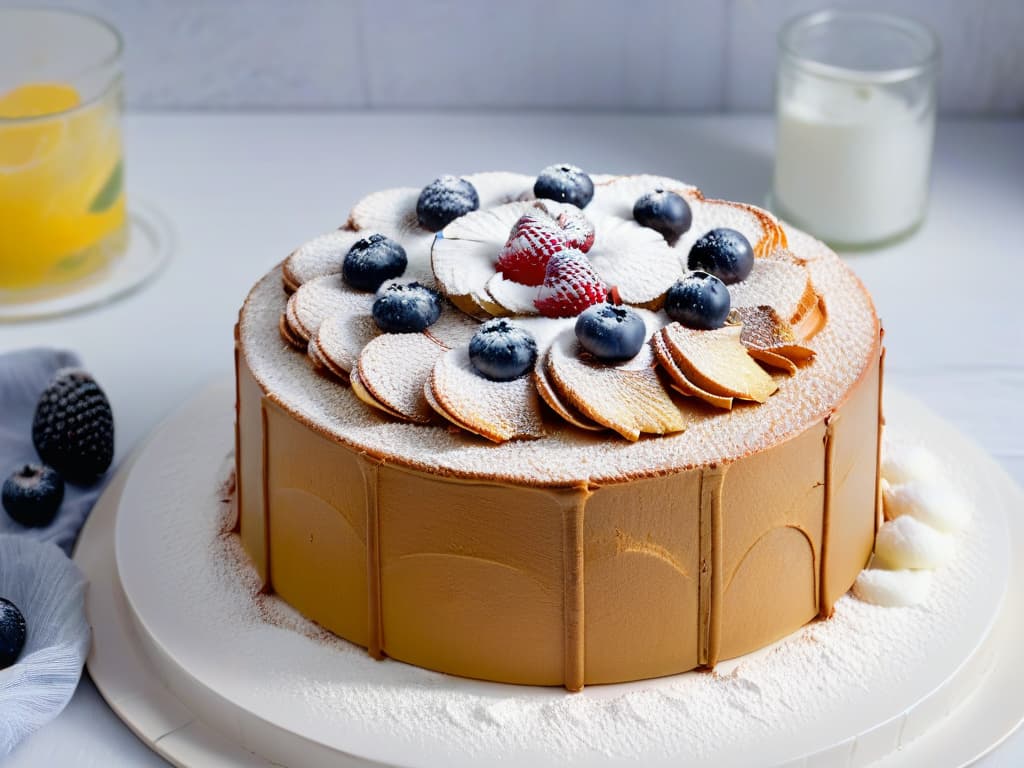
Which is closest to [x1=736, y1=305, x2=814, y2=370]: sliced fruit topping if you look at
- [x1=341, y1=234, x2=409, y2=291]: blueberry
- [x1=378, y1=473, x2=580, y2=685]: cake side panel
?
[x1=378, y1=473, x2=580, y2=685]: cake side panel

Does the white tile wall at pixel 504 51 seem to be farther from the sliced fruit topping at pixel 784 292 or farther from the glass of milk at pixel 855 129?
the sliced fruit topping at pixel 784 292

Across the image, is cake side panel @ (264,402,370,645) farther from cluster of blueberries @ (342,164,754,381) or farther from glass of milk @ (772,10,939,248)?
glass of milk @ (772,10,939,248)

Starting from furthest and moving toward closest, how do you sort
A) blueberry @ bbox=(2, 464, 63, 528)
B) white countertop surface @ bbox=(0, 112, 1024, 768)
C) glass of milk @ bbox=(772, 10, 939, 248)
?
→ glass of milk @ bbox=(772, 10, 939, 248)
white countertop surface @ bbox=(0, 112, 1024, 768)
blueberry @ bbox=(2, 464, 63, 528)

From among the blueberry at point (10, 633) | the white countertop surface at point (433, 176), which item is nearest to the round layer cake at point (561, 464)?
the blueberry at point (10, 633)

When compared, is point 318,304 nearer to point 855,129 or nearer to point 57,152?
point 57,152

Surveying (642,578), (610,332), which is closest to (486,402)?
(610,332)

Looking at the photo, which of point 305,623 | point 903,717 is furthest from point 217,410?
point 903,717

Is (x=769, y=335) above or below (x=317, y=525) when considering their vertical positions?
above
